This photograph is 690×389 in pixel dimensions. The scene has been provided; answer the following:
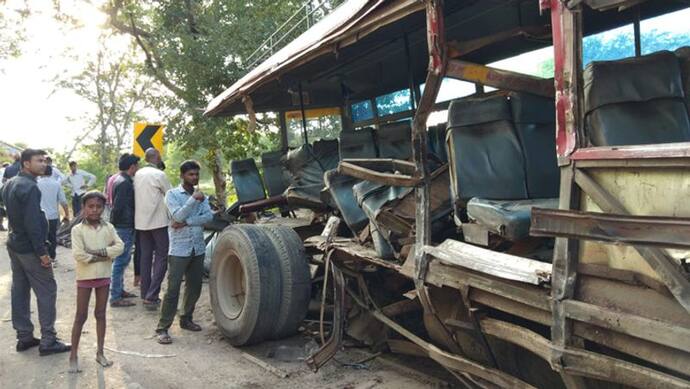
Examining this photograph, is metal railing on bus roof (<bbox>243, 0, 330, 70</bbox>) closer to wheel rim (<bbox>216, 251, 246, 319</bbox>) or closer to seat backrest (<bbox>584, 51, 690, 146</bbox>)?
wheel rim (<bbox>216, 251, 246, 319</bbox>)

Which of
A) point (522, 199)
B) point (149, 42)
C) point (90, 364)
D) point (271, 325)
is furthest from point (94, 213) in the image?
point (149, 42)

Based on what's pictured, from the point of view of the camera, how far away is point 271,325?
4.68 metres

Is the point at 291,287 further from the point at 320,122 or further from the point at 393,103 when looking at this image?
the point at 320,122

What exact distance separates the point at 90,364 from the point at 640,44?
4785mm

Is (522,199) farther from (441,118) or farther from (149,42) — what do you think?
(149,42)

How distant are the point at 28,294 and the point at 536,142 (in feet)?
14.5

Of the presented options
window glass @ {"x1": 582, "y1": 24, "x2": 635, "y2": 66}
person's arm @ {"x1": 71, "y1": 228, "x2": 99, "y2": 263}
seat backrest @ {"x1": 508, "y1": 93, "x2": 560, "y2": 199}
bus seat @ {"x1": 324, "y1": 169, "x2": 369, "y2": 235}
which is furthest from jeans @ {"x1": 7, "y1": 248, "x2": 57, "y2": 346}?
window glass @ {"x1": 582, "y1": 24, "x2": 635, "y2": 66}

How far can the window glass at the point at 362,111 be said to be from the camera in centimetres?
721

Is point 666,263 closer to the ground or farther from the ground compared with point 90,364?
farther from the ground

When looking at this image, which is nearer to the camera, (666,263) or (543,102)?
(666,263)

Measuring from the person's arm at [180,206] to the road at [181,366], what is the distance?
113cm

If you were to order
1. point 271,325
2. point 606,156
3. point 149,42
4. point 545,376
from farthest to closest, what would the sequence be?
point 149,42 < point 271,325 < point 545,376 < point 606,156

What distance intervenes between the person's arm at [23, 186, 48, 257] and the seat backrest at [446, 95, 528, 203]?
350 cm

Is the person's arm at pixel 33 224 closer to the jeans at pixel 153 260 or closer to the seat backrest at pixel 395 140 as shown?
the jeans at pixel 153 260
